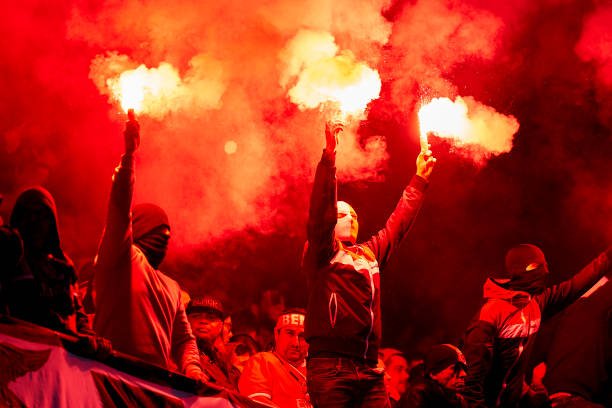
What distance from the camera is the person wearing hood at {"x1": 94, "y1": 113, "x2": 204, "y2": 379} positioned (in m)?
4.98

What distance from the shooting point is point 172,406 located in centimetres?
472

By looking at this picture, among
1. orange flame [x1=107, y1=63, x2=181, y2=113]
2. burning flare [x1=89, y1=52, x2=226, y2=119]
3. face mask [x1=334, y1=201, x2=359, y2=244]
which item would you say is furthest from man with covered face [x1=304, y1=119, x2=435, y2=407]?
burning flare [x1=89, y1=52, x2=226, y2=119]

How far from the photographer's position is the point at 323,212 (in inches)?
222

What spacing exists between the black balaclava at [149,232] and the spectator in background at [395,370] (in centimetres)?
344

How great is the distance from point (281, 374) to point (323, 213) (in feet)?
5.01

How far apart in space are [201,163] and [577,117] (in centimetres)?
420

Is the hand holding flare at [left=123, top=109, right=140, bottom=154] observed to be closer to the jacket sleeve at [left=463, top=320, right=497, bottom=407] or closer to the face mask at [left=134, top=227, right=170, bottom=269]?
the face mask at [left=134, top=227, right=170, bottom=269]

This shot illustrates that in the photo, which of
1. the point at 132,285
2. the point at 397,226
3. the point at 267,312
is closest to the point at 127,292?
the point at 132,285

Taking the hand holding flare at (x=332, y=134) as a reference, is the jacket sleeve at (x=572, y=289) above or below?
below

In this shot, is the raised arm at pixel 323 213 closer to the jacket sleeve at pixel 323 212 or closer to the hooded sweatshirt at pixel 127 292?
the jacket sleeve at pixel 323 212

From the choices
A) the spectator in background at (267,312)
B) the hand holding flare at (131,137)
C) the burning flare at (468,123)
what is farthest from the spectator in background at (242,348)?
the hand holding flare at (131,137)

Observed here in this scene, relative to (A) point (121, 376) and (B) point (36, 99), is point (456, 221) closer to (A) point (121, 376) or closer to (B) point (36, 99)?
(B) point (36, 99)

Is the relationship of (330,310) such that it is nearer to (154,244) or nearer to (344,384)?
(344,384)

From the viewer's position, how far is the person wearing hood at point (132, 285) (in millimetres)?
4984
